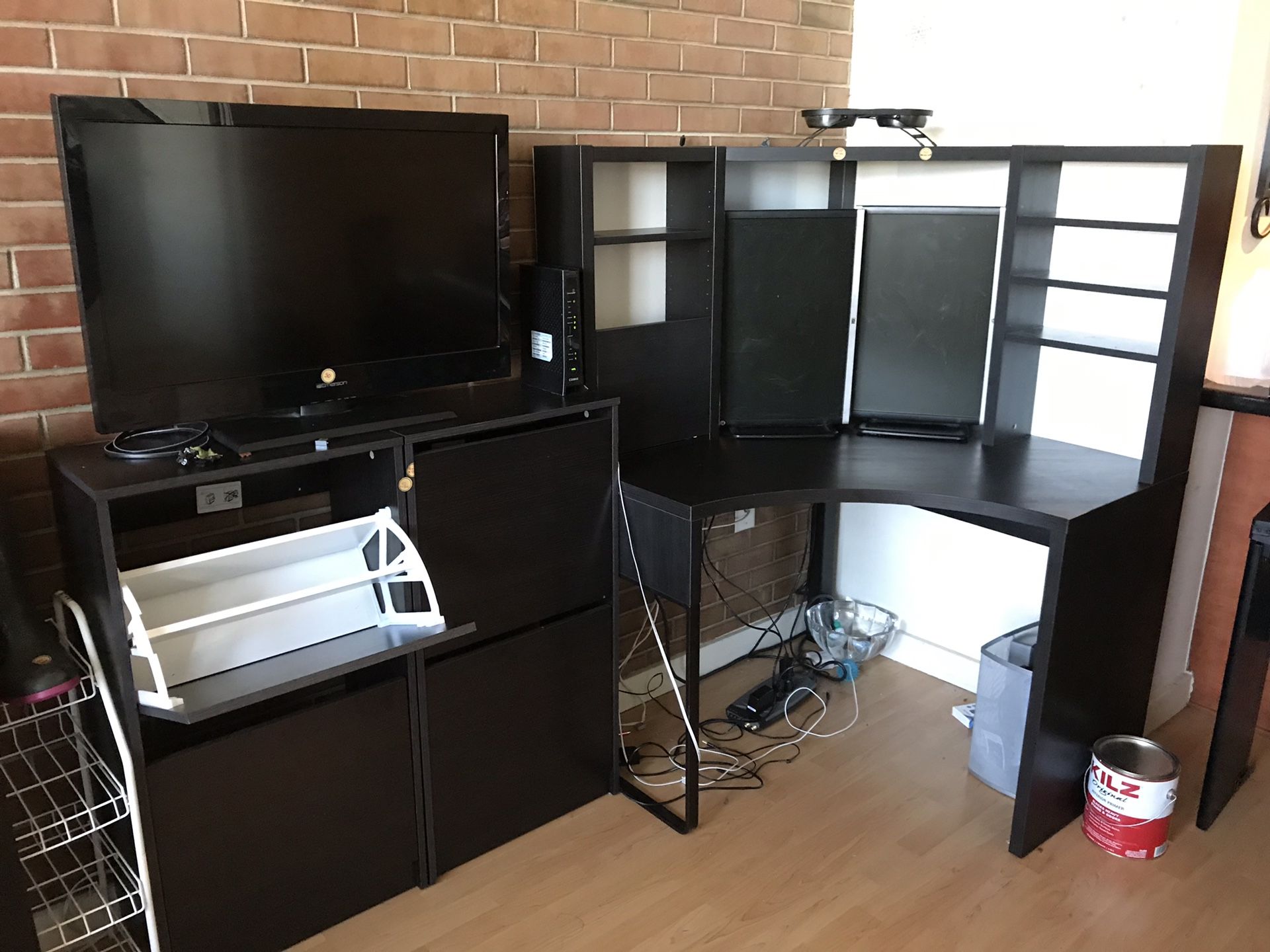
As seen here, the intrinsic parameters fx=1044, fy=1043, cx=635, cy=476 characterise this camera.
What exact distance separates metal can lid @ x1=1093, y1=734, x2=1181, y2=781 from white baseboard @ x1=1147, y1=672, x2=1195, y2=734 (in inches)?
12.3

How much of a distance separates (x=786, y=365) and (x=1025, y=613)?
3.06ft

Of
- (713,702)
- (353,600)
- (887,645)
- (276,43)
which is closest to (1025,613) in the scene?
(887,645)

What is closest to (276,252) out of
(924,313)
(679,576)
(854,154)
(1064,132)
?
(679,576)

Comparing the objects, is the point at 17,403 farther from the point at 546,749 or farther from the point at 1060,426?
the point at 1060,426

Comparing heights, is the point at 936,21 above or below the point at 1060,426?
above

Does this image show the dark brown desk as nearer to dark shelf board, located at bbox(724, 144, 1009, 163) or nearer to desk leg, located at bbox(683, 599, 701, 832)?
desk leg, located at bbox(683, 599, 701, 832)

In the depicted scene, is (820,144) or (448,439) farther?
(820,144)

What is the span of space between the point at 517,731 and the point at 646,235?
1161 millimetres

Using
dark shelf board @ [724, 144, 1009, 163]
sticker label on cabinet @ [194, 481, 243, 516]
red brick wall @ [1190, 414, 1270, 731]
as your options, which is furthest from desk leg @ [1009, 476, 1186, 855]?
sticker label on cabinet @ [194, 481, 243, 516]

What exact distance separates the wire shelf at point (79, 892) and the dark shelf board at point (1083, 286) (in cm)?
230

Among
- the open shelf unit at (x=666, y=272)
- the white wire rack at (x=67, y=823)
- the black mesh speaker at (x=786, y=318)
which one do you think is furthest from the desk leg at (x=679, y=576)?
the white wire rack at (x=67, y=823)

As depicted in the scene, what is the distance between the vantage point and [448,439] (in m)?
2.03

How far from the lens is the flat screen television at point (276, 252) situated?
1.67 meters

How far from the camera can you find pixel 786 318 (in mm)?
2725
